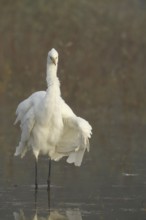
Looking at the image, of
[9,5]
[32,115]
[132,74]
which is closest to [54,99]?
[32,115]

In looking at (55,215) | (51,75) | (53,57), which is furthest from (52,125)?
(55,215)

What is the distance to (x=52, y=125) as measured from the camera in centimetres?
1294

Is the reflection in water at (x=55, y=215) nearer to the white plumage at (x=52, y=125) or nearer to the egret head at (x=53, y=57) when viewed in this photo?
the white plumage at (x=52, y=125)

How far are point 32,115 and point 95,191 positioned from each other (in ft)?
4.87

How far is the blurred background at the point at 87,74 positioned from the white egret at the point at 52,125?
40 cm

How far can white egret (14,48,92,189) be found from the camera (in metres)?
12.8

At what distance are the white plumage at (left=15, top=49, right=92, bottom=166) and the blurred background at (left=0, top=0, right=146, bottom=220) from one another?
0.41 m

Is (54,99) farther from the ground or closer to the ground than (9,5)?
closer to the ground

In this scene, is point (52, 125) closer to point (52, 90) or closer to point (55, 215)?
point (52, 90)

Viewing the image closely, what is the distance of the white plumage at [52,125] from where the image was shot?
1276cm

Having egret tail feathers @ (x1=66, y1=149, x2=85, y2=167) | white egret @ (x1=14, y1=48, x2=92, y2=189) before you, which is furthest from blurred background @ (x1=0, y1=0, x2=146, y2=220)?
white egret @ (x1=14, y1=48, x2=92, y2=189)

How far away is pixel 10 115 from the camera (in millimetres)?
20438

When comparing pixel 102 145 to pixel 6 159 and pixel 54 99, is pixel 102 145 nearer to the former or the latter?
pixel 6 159

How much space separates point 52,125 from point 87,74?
10.9 metres
